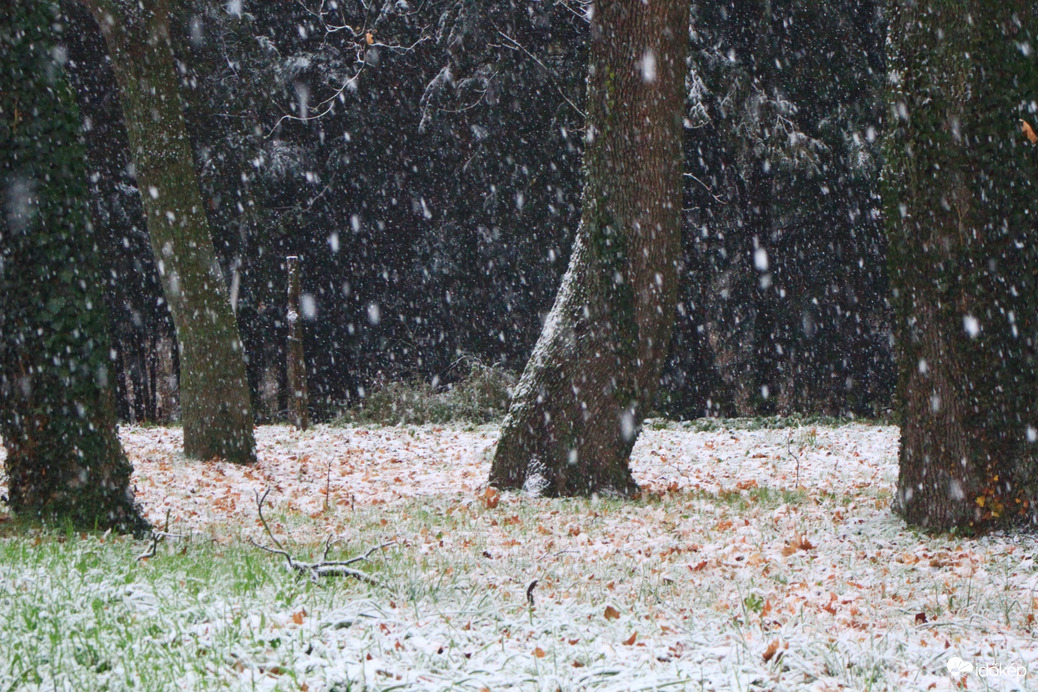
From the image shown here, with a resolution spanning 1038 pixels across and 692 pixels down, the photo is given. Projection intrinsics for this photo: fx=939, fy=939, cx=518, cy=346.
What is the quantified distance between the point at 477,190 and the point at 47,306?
44.4 ft

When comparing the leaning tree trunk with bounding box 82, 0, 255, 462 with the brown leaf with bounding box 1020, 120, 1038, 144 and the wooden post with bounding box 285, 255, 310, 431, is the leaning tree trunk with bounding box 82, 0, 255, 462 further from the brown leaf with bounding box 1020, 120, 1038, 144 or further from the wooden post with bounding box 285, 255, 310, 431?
the brown leaf with bounding box 1020, 120, 1038, 144

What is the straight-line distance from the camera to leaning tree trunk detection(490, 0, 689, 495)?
8852 mm

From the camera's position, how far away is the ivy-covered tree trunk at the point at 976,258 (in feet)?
21.1

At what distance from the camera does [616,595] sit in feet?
17.4

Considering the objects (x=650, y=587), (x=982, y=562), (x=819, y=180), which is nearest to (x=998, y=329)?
(x=982, y=562)

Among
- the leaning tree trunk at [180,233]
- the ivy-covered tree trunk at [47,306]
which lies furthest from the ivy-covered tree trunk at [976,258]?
the leaning tree trunk at [180,233]

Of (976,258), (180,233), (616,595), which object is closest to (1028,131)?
(976,258)

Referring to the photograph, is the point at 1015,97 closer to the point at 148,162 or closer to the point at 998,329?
the point at 998,329

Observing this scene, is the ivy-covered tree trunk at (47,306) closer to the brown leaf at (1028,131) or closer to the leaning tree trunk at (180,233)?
the leaning tree trunk at (180,233)

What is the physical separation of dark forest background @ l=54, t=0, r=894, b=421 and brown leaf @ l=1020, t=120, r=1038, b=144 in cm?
958

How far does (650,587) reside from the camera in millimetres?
5438

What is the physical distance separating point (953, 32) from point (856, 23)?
11336 millimetres

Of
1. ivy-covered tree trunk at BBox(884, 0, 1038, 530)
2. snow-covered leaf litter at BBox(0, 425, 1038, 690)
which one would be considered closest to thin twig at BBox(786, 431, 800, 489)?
snow-covered leaf litter at BBox(0, 425, 1038, 690)

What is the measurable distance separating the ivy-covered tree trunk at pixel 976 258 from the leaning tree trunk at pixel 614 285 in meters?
2.75
